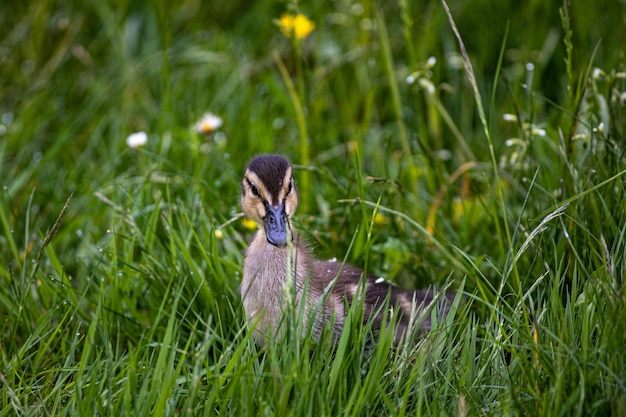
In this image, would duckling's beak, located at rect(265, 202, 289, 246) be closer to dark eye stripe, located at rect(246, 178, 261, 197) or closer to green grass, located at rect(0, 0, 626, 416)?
dark eye stripe, located at rect(246, 178, 261, 197)

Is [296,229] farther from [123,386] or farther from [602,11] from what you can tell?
[602,11]

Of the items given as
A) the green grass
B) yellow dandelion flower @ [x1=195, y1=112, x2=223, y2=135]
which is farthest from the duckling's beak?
yellow dandelion flower @ [x1=195, y1=112, x2=223, y2=135]

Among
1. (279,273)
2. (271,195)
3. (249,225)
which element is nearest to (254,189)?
(271,195)

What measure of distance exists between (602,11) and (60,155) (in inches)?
142

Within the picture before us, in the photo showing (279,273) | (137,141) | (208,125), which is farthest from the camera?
(208,125)

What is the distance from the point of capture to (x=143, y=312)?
3.66 m

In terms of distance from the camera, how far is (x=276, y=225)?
3279 mm

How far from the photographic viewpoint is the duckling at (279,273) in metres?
3.26

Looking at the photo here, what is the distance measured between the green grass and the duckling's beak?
0.83 feet

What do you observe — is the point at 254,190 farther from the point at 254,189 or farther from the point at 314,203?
the point at 314,203

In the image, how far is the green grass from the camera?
273cm

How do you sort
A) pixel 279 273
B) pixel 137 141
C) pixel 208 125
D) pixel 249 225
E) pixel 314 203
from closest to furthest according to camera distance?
pixel 279 273
pixel 249 225
pixel 314 203
pixel 137 141
pixel 208 125

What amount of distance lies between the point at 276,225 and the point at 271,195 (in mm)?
124

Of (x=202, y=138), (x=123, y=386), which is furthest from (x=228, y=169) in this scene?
(x=123, y=386)
